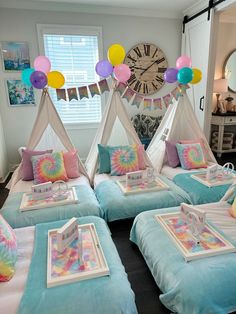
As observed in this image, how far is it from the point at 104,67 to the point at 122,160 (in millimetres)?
1170

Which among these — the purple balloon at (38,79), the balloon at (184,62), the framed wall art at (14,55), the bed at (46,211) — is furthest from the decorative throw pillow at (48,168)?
the framed wall art at (14,55)

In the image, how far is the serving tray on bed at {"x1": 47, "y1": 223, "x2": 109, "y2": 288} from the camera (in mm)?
1255

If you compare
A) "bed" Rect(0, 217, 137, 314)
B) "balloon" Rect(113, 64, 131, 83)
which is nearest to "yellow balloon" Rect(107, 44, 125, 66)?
"balloon" Rect(113, 64, 131, 83)

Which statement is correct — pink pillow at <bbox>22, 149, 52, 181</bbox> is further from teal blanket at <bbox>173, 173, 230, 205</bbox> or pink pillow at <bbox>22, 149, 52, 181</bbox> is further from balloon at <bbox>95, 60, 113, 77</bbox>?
teal blanket at <bbox>173, 173, 230, 205</bbox>

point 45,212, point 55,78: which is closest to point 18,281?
point 45,212

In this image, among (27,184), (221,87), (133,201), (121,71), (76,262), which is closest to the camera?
(76,262)

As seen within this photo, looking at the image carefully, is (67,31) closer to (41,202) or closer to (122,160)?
(122,160)

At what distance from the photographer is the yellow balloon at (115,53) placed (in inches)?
105

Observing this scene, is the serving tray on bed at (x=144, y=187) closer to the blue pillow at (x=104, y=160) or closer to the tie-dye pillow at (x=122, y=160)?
the tie-dye pillow at (x=122, y=160)

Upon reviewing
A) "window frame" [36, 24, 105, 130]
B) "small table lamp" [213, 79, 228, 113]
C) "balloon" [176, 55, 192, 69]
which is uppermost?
"window frame" [36, 24, 105, 130]

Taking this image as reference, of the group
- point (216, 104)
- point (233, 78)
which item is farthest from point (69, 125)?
point (233, 78)

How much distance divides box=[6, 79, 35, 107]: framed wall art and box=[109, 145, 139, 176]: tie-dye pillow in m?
2.10

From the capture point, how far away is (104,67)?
2.78 m

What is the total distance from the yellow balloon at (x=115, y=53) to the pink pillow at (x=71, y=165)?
1.26m
